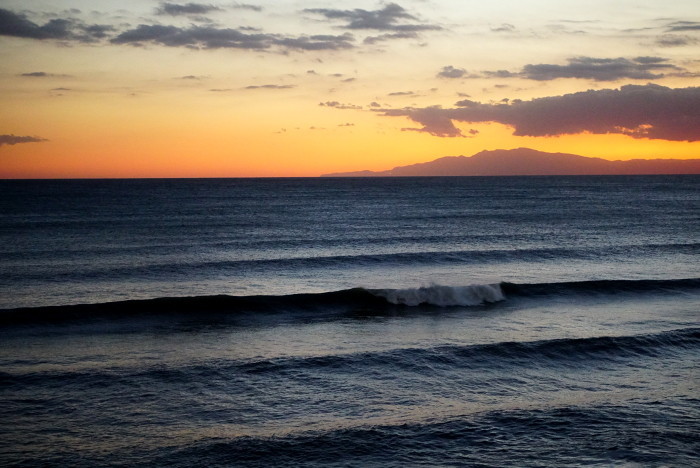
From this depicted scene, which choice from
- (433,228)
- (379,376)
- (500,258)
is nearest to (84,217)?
(433,228)

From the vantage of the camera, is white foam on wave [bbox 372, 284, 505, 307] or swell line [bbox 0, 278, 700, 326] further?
white foam on wave [bbox 372, 284, 505, 307]

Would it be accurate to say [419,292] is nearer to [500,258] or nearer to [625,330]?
[625,330]

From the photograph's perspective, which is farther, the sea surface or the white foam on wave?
the white foam on wave

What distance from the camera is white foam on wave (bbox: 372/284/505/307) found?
23.8m

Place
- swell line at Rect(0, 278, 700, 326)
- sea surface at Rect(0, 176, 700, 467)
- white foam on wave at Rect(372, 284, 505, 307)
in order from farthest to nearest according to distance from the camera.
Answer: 1. white foam on wave at Rect(372, 284, 505, 307)
2. swell line at Rect(0, 278, 700, 326)
3. sea surface at Rect(0, 176, 700, 467)

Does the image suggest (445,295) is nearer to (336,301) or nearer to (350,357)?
(336,301)

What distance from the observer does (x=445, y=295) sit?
23.9 m

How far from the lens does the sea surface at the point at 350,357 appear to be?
10.7 meters

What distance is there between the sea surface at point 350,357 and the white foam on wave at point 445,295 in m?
0.06

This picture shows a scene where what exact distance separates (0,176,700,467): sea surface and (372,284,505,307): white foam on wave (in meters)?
0.06

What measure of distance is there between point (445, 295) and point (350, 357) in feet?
28.6

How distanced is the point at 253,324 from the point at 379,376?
24.4 feet

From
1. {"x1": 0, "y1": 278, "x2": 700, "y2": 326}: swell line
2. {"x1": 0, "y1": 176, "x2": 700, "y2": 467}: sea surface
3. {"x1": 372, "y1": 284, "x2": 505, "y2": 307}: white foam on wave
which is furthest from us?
{"x1": 372, "y1": 284, "x2": 505, "y2": 307}: white foam on wave

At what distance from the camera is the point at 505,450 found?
34.3 ft
